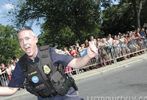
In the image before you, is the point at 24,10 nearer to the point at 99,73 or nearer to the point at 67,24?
the point at 67,24

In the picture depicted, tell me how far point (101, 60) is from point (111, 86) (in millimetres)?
7824

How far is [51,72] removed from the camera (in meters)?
4.81

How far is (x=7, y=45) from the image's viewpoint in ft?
329

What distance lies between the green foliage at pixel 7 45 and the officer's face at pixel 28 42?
88526 mm

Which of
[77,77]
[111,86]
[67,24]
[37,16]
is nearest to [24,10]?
[37,16]

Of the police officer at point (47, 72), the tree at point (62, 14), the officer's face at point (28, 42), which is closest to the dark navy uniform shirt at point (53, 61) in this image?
the police officer at point (47, 72)

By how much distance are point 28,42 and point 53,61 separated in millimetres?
371

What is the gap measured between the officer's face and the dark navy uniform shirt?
0.73ft

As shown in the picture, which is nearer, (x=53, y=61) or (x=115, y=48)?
(x=53, y=61)

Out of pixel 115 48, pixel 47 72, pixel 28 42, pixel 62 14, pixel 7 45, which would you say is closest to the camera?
pixel 28 42

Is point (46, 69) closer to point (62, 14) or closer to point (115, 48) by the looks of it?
point (115, 48)

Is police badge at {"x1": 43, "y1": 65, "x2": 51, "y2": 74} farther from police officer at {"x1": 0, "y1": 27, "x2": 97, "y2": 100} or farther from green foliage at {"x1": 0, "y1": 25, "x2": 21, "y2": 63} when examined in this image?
green foliage at {"x1": 0, "y1": 25, "x2": 21, "y2": 63}

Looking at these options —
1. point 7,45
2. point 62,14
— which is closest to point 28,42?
point 62,14

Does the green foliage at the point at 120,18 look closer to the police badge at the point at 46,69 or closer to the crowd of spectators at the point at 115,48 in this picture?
the crowd of spectators at the point at 115,48
